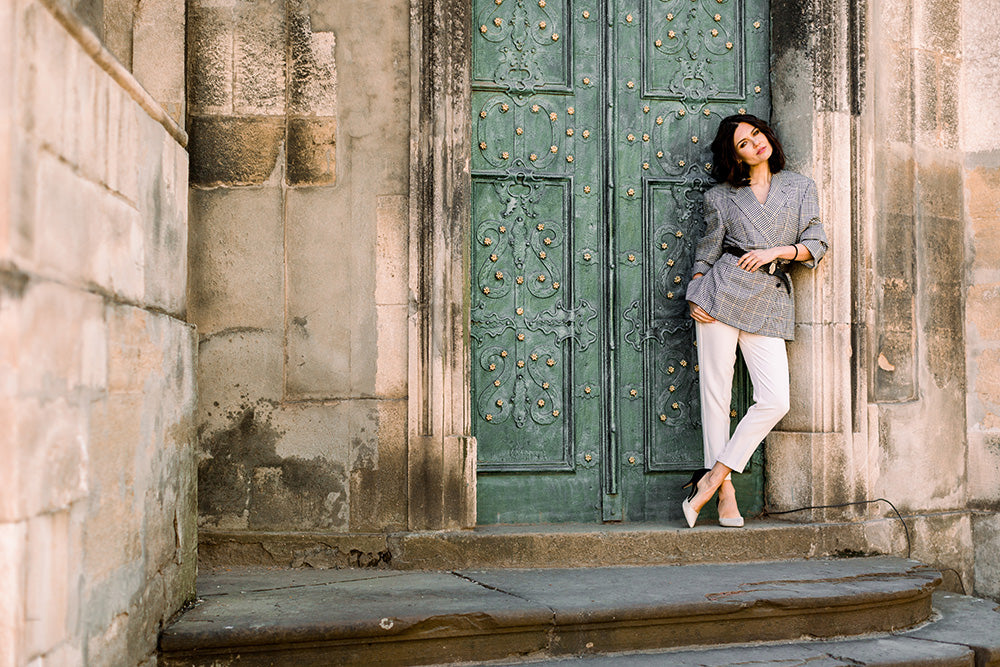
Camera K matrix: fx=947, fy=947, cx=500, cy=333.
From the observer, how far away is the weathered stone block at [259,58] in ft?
15.0

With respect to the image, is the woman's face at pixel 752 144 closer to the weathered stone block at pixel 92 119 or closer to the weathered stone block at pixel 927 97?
the weathered stone block at pixel 927 97

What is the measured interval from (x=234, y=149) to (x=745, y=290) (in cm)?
262

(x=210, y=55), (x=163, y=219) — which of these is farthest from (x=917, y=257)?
(x=163, y=219)

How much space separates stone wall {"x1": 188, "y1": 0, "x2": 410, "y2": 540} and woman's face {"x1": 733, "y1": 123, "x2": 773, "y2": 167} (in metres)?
1.74

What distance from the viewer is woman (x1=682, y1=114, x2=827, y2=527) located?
477cm

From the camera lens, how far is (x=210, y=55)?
456 centimetres

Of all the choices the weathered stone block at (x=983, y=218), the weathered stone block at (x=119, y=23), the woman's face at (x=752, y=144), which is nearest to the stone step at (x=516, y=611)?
the weathered stone block at (x=983, y=218)

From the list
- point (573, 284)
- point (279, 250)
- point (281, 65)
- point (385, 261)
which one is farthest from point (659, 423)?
point (281, 65)

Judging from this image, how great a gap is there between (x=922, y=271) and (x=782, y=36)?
1.53m

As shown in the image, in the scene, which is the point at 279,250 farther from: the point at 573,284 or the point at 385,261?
the point at 573,284

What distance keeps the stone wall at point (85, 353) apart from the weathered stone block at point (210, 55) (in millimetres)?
1260

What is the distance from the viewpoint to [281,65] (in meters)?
4.59

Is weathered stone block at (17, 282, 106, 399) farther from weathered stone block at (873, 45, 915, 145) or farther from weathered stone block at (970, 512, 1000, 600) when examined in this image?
weathered stone block at (970, 512, 1000, 600)

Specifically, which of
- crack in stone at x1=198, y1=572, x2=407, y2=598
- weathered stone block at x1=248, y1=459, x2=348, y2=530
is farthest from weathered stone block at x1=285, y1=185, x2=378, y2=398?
crack in stone at x1=198, y1=572, x2=407, y2=598
